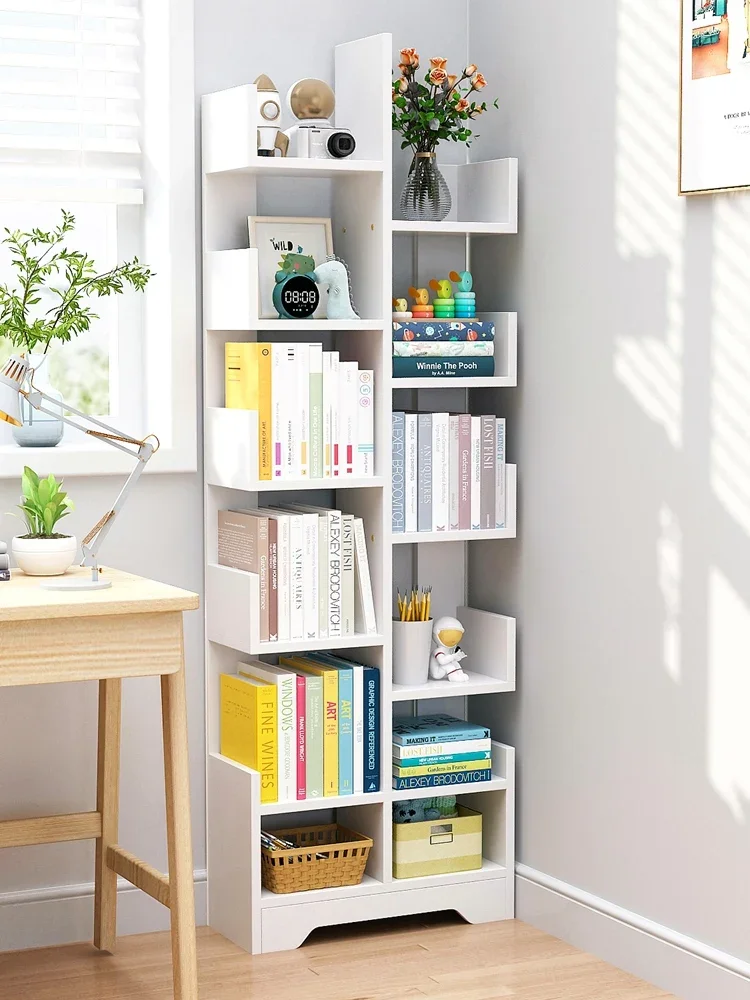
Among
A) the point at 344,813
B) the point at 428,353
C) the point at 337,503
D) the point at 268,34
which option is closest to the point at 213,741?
the point at 344,813

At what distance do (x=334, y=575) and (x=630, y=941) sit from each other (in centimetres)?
92

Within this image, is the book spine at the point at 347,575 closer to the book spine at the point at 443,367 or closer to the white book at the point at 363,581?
the white book at the point at 363,581

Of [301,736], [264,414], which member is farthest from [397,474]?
[301,736]

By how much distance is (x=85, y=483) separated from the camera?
297 cm

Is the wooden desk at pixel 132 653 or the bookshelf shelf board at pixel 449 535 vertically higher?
the bookshelf shelf board at pixel 449 535

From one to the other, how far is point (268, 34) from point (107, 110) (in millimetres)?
382

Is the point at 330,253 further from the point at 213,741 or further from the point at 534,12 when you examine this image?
the point at 213,741

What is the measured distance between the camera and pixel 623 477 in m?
2.82

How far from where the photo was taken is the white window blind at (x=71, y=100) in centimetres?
293

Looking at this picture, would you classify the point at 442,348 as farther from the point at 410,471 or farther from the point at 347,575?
the point at 347,575

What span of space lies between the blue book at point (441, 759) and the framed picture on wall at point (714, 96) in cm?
125

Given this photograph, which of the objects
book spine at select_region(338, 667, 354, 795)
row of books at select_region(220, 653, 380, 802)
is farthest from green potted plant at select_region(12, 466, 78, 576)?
book spine at select_region(338, 667, 354, 795)

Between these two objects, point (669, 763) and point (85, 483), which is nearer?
point (669, 763)

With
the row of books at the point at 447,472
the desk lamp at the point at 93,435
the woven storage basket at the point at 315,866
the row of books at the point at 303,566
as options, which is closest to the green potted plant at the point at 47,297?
the desk lamp at the point at 93,435
